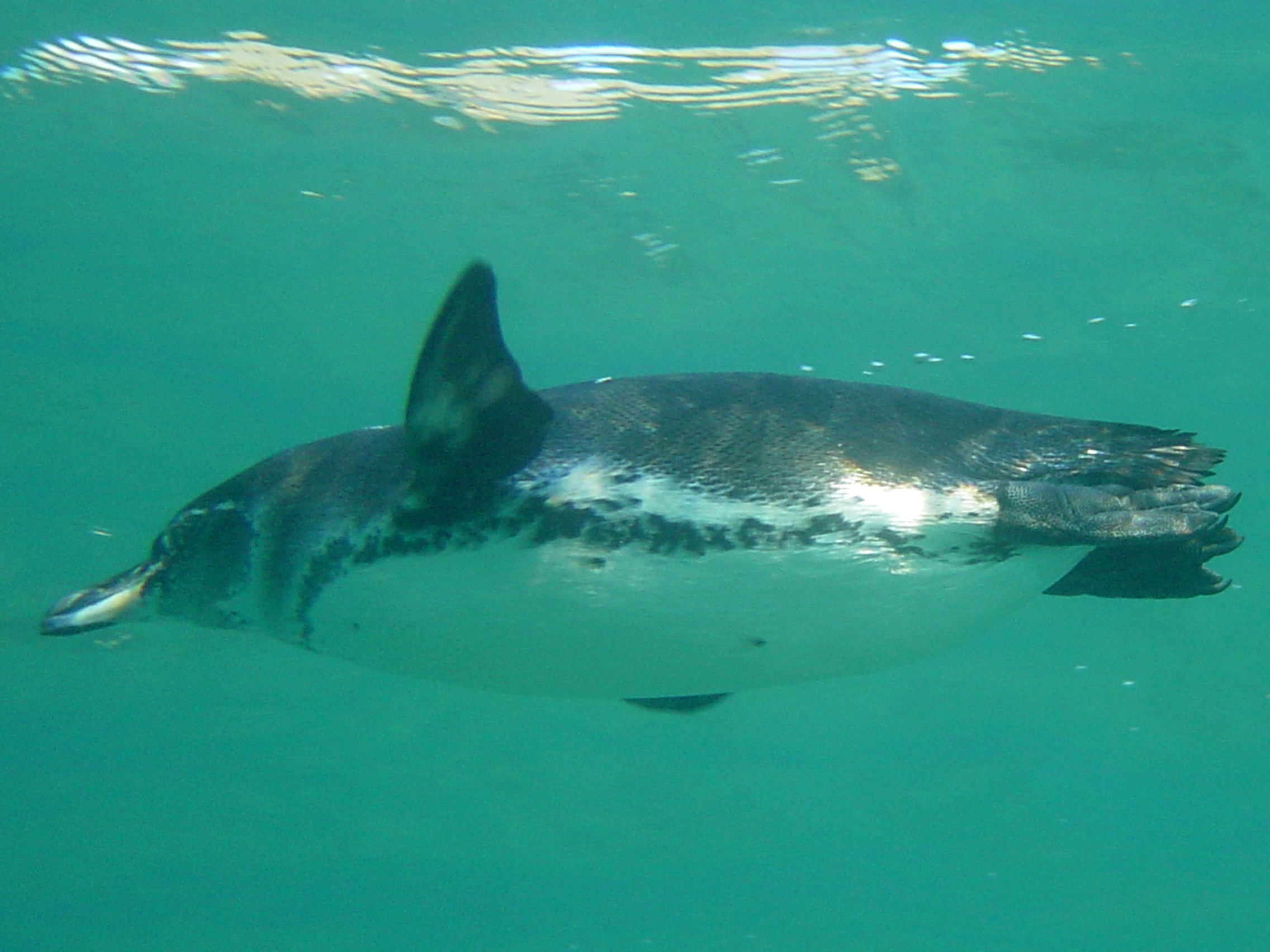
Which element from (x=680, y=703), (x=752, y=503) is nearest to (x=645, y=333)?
(x=680, y=703)

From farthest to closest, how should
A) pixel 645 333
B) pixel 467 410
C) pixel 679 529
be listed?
pixel 645 333 → pixel 679 529 → pixel 467 410

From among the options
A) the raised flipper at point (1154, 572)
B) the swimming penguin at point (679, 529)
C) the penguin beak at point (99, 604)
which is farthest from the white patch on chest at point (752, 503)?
the penguin beak at point (99, 604)

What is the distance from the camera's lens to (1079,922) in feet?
80.5

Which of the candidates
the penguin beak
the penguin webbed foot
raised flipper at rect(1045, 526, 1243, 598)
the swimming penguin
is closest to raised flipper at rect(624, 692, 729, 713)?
the swimming penguin

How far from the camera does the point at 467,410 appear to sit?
312 centimetres

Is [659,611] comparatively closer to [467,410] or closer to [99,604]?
[467,410]

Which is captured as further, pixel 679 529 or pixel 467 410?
pixel 679 529

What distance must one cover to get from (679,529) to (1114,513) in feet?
4.51

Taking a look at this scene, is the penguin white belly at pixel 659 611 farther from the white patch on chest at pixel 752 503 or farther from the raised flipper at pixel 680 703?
the raised flipper at pixel 680 703

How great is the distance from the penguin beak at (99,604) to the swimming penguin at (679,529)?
17mm

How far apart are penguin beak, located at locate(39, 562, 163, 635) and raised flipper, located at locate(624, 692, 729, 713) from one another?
77.9 inches

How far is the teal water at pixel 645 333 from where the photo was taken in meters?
7.82

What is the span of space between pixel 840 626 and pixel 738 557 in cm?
48

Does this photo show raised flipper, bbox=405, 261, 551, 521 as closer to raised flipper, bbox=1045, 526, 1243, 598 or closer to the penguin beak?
the penguin beak
